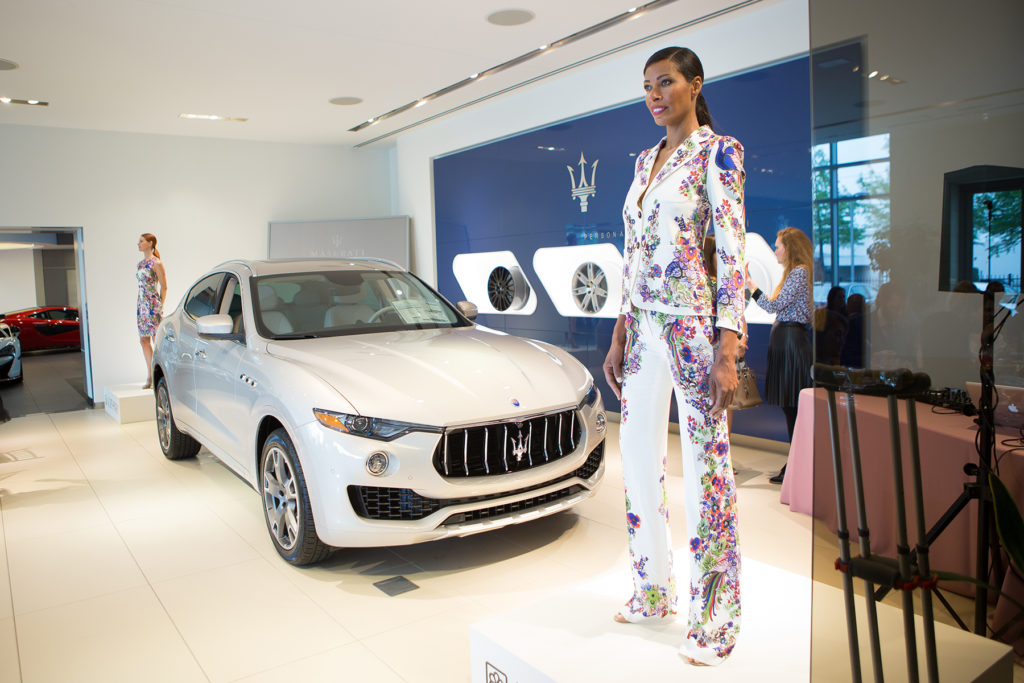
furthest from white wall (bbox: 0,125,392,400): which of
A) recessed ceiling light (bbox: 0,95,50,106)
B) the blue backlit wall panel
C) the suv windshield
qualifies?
the suv windshield

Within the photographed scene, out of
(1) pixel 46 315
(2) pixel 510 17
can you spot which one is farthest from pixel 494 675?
(1) pixel 46 315

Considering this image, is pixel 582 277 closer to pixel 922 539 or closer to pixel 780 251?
pixel 780 251

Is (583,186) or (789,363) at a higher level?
(583,186)

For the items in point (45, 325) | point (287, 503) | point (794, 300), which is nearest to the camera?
point (287, 503)

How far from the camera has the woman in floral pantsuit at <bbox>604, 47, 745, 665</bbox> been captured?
5.35 feet

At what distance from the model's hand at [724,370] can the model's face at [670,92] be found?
532 millimetres

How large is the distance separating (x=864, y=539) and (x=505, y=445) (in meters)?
1.79

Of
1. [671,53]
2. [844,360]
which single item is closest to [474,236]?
[671,53]

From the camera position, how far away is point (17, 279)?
30.0ft

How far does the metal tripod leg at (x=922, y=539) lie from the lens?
1.04 meters

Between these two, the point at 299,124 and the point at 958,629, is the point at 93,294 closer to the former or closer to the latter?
the point at 299,124

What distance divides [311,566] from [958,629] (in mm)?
2436

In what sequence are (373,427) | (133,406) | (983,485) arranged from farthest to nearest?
(133,406), (373,427), (983,485)

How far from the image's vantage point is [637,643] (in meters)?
1.81
